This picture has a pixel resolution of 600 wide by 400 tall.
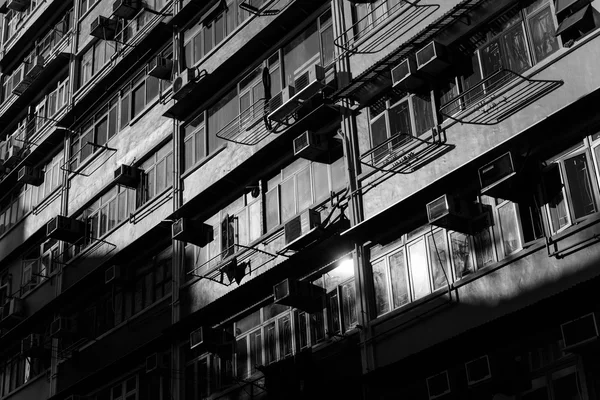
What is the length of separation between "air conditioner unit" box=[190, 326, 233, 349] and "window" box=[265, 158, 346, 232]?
2228mm

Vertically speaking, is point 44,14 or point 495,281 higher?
point 44,14

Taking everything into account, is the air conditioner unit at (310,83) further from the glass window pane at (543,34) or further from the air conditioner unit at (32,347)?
the air conditioner unit at (32,347)

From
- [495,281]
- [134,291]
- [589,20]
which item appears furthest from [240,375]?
[589,20]

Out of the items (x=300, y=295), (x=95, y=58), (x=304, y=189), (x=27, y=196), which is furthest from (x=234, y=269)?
(x=27, y=196)

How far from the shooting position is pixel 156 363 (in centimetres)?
2041

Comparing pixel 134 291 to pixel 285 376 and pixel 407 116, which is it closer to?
pixel 285 376

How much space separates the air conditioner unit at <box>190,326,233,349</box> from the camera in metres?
19.0

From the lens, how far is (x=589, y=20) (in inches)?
566

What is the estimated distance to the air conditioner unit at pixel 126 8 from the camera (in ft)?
84.0

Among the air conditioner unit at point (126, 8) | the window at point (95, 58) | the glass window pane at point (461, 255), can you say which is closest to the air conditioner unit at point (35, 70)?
the window at point (95, 58)

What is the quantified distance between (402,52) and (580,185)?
446 cm

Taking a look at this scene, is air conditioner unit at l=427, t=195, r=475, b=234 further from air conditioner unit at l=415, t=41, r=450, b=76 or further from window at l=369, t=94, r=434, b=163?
air conditioner unit at l=415, t=41, r=450, b=76

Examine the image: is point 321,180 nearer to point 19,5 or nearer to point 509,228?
point 509,228

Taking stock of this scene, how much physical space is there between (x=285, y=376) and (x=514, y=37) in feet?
22.9
